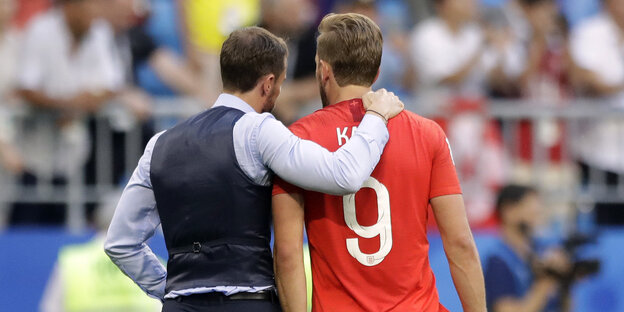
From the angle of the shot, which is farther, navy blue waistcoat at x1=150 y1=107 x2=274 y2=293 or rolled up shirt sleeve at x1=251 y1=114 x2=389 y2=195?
navy blue waistcoat at x1=150 y1=107 x2=274 y2=293

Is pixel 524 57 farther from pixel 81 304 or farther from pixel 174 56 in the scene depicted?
pixel 81 304

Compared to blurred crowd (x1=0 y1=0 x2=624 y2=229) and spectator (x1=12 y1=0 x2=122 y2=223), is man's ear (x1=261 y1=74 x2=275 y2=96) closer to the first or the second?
blurred crowd (x1=0 y1=0 x2=624 y2=229)

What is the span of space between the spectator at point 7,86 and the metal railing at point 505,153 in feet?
0.36

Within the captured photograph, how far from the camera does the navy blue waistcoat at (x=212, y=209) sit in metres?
3.97

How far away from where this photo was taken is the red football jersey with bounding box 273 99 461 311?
402cm

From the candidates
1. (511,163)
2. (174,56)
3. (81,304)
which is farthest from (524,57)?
(81,304)

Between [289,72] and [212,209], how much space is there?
13.4 ft

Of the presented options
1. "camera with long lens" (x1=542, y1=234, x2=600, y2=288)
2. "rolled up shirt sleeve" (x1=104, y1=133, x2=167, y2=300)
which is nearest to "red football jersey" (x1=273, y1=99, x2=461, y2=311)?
"rolled up shirt sleeve" (x1=104, y1=133, x2=167, y2=300)

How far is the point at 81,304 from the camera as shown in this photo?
24.3 feet

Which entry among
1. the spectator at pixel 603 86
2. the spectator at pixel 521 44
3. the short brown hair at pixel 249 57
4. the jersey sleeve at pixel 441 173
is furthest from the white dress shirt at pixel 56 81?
the jersey sleeve at pixel 441 173

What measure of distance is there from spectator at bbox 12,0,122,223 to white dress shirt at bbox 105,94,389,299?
3742 millimetres

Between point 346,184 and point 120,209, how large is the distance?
39.6 inches

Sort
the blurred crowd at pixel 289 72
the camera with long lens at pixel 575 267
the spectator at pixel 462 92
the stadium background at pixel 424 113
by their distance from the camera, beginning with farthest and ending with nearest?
1. the spectator at pixel 462 92
2. the stadium background at pixel 424 113
3. the blurred crowd at pixel 289 72
4. the camera with long lens at pixel 575 267

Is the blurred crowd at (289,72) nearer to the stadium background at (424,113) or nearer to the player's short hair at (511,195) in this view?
the stadium background at (424,113)
